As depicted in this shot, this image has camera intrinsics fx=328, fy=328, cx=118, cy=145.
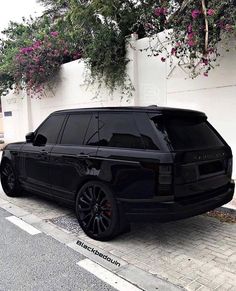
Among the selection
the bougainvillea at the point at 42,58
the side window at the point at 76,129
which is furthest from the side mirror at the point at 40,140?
the bougainvillea at the point at 42,58

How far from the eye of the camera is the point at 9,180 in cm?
643

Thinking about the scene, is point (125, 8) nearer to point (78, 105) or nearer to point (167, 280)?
point (78, 105)

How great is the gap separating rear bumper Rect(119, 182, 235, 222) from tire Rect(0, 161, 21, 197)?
9.99 ft

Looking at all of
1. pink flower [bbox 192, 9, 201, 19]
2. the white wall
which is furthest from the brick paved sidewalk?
pink flower [bbox 192, 9, 201, 19]

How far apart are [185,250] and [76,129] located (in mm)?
2234

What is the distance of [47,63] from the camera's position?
11125mm

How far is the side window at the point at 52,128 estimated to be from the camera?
5.14m

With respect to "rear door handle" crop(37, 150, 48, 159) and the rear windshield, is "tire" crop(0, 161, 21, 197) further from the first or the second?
the rear windshield

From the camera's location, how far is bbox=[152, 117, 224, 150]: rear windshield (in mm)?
3791

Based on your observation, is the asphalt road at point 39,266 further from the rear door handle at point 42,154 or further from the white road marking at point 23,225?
the rear door handle at point 42,154

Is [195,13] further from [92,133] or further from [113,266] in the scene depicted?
[113,266]

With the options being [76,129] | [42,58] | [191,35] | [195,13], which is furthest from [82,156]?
[42,58]

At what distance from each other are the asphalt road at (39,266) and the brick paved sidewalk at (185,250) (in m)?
0.48

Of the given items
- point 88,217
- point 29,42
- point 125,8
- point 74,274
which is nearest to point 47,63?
point 29,42
